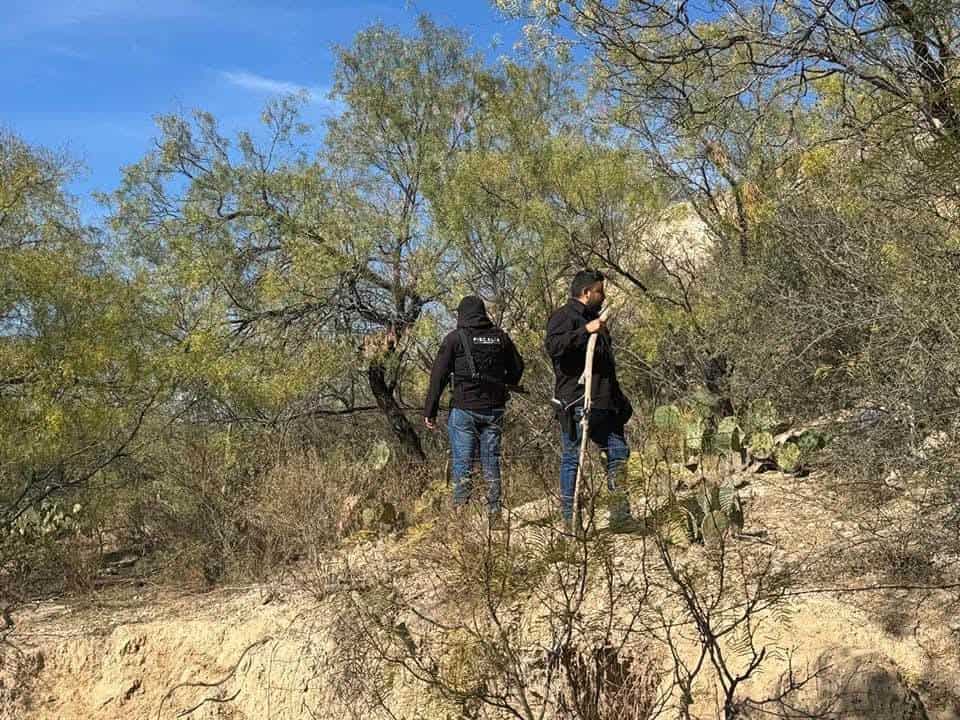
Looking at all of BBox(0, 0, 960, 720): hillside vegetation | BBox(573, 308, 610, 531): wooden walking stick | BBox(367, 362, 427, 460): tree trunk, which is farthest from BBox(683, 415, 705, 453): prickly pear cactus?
BBox(573, 308, 610, 531): wooden walking stick

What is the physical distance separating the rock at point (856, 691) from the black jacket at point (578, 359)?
5.82 feet

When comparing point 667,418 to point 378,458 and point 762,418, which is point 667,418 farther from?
point 378,458

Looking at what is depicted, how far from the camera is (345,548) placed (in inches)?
239

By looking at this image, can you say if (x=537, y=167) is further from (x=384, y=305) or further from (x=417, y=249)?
(x=384, y=305)

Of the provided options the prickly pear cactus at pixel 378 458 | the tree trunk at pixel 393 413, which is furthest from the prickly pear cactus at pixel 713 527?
the tree trunk at pixel 393 413

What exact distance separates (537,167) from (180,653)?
5.50 metres

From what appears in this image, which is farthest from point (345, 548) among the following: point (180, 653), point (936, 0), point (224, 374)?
point (936, 0)

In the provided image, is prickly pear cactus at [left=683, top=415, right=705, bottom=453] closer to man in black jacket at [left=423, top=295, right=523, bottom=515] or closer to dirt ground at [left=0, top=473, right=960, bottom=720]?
dirt ground at [left=0, top=473, right=960, bottom=720]

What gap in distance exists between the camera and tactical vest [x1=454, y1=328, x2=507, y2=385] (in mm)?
5930

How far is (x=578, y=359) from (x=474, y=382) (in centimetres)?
75

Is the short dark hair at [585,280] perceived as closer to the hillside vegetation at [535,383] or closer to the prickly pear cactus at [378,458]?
the hillside vegetation at [535,383]

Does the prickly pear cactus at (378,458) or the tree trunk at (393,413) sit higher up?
the tree trunk at (393,413)

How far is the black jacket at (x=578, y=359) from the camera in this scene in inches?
209

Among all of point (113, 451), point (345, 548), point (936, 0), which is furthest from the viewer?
point (113, 451)
